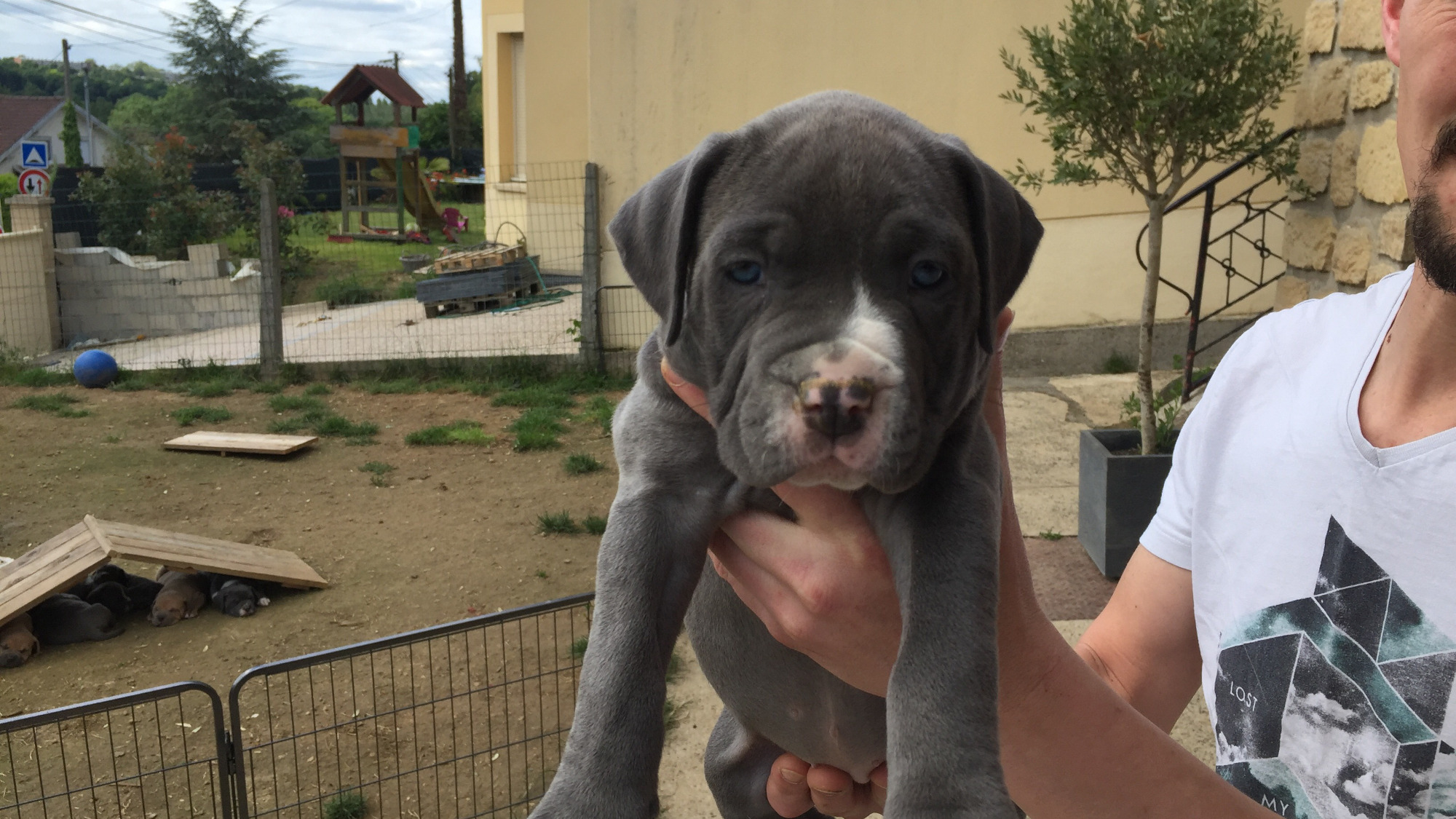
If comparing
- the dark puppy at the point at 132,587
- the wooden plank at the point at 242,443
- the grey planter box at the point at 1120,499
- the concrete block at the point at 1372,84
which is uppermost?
the concrete block at the point at 1372,84

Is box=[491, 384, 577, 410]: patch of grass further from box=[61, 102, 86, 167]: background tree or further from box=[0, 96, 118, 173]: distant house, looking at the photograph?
box=[0, 96, 118, 173]: distant house

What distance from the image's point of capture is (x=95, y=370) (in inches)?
516

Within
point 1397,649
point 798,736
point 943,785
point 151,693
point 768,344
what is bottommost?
point 151,693

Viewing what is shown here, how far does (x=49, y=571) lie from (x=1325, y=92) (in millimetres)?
8285

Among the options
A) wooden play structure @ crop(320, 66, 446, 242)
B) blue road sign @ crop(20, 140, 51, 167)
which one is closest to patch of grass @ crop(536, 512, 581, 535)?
blue road sign @ crop(20, 140, 51, 167)

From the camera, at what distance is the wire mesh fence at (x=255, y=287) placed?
48.5ft

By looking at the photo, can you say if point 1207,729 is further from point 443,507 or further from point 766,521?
point 443,507

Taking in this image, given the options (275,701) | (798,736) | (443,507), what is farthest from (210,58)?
(798,736)

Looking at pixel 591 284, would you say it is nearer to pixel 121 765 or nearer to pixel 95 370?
pixel 95 370

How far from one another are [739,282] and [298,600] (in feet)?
20.8

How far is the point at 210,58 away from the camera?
46.2 metres

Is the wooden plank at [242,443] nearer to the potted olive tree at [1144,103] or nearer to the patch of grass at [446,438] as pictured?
the patch of grass at [446,438]

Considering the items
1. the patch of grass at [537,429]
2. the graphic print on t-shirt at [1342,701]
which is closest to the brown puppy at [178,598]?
the patch of grass at [537,429]

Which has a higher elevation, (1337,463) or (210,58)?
(210,58)
